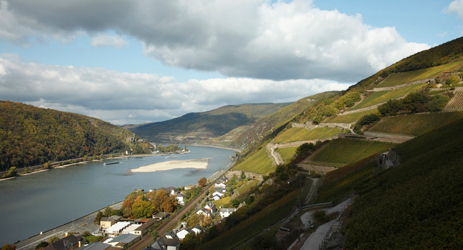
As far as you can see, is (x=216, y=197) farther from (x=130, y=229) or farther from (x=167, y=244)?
(x=167, y=244)

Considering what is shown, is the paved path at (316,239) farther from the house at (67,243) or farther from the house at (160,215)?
the house at (160,215)

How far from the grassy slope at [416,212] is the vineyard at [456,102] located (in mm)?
21366

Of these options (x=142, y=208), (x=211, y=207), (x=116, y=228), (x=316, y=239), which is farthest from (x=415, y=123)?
(x=116, y=228)

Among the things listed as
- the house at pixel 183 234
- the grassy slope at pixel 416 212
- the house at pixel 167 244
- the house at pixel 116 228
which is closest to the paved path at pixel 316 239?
the grassy slope at pixel 416 212

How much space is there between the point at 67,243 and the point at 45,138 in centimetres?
12459

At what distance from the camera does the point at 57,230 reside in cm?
3800

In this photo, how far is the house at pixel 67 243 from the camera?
99.0 ft

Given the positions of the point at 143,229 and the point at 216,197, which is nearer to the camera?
the point at 143,229

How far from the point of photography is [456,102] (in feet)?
99.9

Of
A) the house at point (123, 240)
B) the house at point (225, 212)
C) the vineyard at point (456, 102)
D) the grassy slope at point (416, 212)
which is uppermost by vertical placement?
the vineyard at point (456, 102)

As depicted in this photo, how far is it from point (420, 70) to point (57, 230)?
80367 mm

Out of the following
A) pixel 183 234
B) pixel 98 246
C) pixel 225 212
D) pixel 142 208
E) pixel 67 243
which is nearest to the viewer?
pixel 98 246

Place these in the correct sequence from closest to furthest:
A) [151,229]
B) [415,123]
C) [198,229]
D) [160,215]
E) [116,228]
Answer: [415,123] → [198,229] → [116,228] → [151,229] → [160,215]

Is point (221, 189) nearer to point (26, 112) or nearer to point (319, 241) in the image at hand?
point (319, 241)
